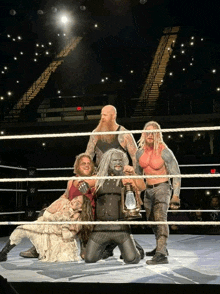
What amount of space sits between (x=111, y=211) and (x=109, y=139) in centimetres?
54

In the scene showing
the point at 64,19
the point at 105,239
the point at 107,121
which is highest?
the point at 64,19

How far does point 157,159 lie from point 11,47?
49.9 ft

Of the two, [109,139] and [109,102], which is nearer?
[109,139]

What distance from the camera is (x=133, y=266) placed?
2586 millimetres

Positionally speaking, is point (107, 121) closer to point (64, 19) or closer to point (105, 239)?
point (105, 239)

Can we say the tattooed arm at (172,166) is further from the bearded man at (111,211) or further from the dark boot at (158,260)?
the dark boot at (158,260)

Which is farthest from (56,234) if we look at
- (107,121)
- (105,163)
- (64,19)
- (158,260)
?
(64,19)

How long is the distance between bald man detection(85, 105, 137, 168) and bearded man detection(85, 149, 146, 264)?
24 centimetres

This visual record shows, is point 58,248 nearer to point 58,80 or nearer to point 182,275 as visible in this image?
point 182,275

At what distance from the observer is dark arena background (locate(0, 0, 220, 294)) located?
2395 mm

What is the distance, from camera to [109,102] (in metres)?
13.1

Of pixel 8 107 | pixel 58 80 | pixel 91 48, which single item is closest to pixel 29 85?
pixel 58 80

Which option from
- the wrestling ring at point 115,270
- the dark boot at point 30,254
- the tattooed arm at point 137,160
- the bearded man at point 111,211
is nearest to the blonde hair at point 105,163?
the bearded man at point 111,211

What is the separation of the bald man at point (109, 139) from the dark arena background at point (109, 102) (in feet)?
2.37
